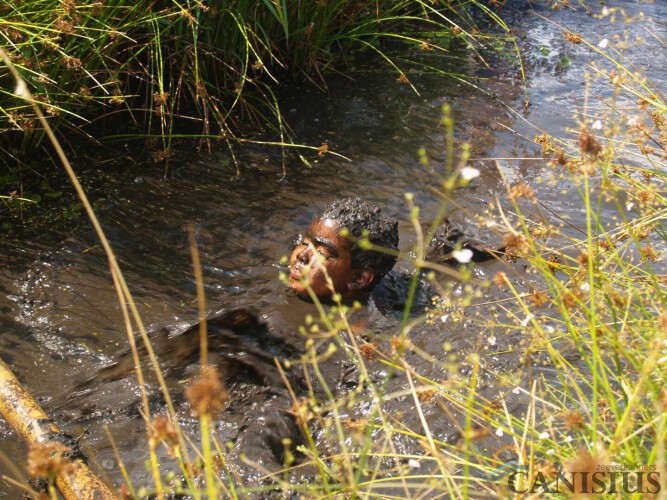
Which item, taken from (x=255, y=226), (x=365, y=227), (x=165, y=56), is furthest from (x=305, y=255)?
(x=165, y=56)

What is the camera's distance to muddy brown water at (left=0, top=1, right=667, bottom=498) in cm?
342

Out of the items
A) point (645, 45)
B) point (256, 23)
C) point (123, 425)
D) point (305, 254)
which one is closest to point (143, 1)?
point (256, 23)

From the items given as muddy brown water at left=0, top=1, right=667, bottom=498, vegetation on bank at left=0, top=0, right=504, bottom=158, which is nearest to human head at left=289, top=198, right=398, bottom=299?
muddy brown water at left=0, top=1, right=667, bottom=498

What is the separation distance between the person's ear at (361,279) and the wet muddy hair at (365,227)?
3 cm

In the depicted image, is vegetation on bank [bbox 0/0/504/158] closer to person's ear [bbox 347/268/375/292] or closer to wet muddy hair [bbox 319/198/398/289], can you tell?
wet muddy hair [bbox 319/198/398/289]

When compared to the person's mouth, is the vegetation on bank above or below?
above

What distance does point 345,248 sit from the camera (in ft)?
13.8

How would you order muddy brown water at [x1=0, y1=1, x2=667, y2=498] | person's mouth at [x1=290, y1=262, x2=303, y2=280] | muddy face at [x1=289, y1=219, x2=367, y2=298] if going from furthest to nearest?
muddy face at [x1=289, y1=219, x2=367, y2=298] < person's mouth at [x1=290, y1=262, x2=303, y2=280] < muddy brown water at [x1=0, y1=1, x2=667, y2=498]

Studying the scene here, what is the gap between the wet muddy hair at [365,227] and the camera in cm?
411

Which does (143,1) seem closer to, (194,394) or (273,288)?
(273,288)

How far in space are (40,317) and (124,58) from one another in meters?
2.04

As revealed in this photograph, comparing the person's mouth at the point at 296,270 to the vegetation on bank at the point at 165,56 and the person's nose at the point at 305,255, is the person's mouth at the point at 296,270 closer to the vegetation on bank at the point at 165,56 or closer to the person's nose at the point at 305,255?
the person's nose at the point at 305,255

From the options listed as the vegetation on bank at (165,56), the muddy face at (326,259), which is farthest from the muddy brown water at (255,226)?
the vegetation on bank at (165,56)

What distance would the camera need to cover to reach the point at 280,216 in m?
4.94
